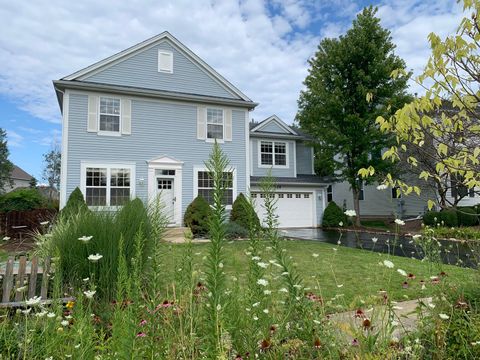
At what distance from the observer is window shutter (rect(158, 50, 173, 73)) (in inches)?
617

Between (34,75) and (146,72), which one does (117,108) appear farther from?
(34,75)

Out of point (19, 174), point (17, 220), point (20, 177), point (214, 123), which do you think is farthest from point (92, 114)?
point (19, 174)

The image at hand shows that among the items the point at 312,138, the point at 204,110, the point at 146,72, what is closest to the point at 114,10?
the point at 146,72

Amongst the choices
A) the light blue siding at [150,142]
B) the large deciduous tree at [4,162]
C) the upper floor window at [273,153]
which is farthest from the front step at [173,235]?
the large deciduous tree at [4,162]

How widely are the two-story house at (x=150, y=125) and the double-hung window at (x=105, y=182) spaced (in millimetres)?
39

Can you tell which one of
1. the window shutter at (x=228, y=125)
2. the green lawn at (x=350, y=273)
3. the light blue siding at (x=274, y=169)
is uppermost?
the window shutter at (x=228, y=125)

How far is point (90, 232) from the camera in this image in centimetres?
420

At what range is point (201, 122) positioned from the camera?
16.0 meters

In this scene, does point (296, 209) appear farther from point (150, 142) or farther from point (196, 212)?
point (150, 142)

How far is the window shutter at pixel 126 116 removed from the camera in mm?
14648

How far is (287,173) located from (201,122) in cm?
704

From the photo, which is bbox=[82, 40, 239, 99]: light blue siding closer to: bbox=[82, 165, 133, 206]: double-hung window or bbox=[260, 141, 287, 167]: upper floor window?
bbox=[82, 165, 133, 206]: double-hung window

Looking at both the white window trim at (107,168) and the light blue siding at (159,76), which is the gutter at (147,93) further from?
the white window trim at (107,168)

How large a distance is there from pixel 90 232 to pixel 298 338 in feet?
10.6
